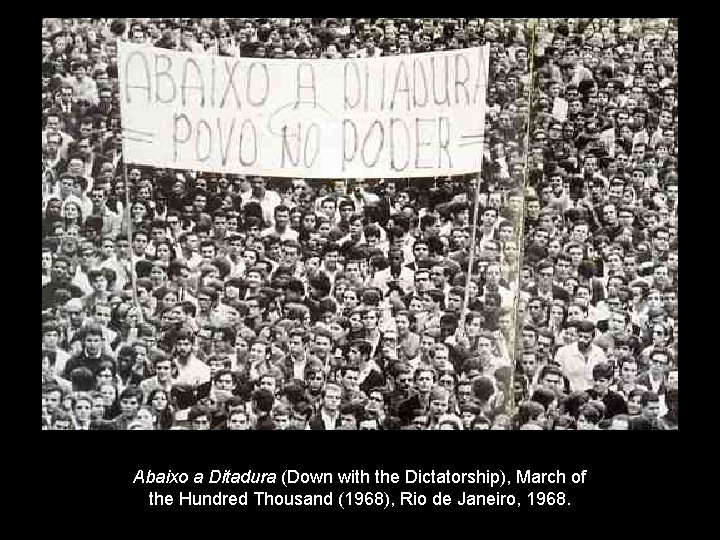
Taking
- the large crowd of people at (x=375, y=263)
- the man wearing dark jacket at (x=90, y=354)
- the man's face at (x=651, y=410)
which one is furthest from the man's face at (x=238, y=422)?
the man's face at (x=651, y=410)

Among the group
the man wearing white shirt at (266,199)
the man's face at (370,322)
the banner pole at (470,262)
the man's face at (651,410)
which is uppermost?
the man wearing white shirt at (266,199)

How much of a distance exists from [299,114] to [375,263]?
0.49 metres

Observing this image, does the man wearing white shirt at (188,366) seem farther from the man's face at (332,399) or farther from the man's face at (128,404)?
the man's face at (332,399)

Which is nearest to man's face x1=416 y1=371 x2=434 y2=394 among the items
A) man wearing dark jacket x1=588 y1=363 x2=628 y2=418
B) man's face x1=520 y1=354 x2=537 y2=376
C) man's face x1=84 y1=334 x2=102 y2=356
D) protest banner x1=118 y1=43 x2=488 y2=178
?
man's face x1=520 y1=354 x2=537 y2=376

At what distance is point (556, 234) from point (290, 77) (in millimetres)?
895

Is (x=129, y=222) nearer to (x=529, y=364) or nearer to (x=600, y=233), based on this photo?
(x=529, y=364)

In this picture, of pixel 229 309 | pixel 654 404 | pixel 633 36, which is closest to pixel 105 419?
pixel 229 309

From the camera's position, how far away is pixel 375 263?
287 cm

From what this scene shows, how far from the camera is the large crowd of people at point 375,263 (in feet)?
9.33

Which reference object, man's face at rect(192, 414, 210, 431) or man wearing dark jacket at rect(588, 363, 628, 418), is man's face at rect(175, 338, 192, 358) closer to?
man's face at rect(192, 414, 210, 431)

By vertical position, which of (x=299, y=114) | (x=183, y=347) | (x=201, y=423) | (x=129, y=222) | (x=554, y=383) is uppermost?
(x=299, y=114)

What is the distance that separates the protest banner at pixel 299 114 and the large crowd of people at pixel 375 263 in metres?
0.04

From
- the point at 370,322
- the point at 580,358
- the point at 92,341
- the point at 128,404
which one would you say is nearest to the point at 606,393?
the point at 580,358

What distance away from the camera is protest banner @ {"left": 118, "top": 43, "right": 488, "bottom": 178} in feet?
9.48
